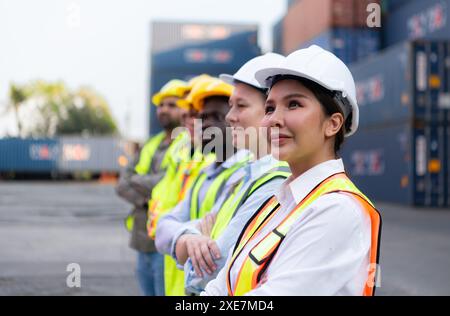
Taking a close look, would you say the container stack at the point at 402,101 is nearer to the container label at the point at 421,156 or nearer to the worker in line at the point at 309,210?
the container label at the point at 421,156

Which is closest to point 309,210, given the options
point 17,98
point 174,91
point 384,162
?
point 174,91

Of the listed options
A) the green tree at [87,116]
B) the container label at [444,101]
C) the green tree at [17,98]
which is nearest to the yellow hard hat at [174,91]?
the container label at [444,101]

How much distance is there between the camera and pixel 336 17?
74.8 ft

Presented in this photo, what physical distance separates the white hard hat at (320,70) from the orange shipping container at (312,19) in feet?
72.3

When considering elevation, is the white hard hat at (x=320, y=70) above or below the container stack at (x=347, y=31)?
below

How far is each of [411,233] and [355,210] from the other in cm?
1033

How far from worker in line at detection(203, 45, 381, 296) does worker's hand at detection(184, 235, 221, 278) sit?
0.36 metres

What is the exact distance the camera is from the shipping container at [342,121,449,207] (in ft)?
55.5

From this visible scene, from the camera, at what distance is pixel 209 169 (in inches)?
105

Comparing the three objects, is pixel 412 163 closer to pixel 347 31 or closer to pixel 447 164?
pixel 447 164

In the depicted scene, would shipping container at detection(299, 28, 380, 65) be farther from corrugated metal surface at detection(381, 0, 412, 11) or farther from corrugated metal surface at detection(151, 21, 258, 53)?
corrugated metal surface at detection(151, 21, 258, 53)

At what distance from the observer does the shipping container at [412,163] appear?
1692cm

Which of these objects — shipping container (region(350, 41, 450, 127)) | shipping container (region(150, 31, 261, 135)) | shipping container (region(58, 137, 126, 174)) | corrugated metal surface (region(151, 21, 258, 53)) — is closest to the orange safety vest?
shipping container (region(350, 41, 450, 127))
